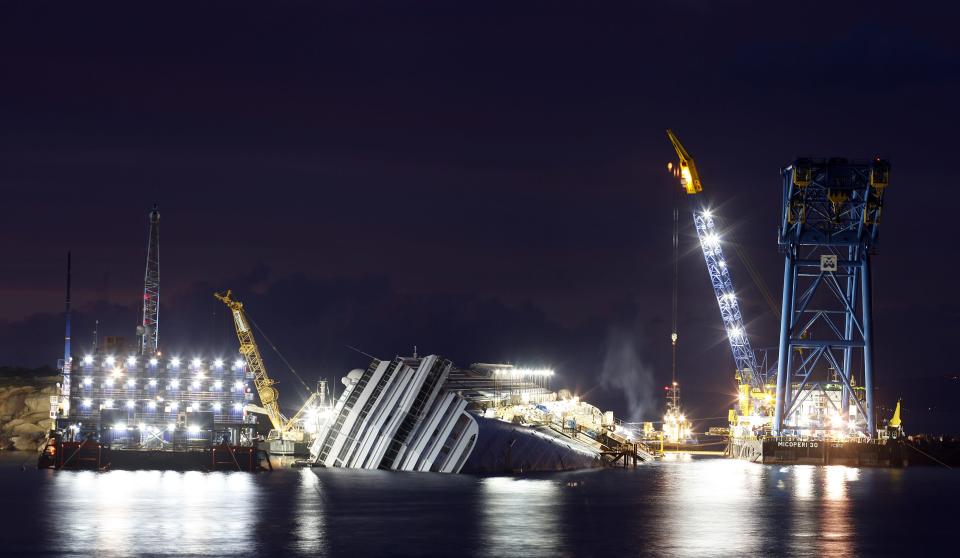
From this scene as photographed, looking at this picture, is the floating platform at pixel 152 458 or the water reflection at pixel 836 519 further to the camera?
the floating platform at pixel 152 458

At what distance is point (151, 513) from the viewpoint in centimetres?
12525

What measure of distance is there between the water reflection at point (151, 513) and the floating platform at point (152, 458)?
9676 mm

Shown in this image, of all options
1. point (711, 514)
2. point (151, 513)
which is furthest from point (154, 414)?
point (711, 514)

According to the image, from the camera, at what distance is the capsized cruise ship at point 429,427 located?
162500 millimetres

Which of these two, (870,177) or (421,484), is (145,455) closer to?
(421,484)

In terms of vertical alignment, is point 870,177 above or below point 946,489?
above

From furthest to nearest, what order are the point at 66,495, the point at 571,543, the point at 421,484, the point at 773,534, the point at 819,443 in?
the point at 819,443 → the point at 421,484 → the point at 66,495 → the point at 773,534 → the point at 571,543

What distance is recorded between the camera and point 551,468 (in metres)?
179

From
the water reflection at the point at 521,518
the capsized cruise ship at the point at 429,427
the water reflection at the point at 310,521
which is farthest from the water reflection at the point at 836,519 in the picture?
the water reflection at the point at 310,521

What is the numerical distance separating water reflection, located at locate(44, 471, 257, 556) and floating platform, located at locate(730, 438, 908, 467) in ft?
225

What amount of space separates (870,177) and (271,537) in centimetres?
9552

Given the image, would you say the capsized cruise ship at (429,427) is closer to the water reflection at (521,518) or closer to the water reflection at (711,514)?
the water reflection at (521,518)

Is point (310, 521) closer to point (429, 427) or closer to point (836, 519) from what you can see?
point (429, 427)

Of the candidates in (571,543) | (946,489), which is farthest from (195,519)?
(946,489)
